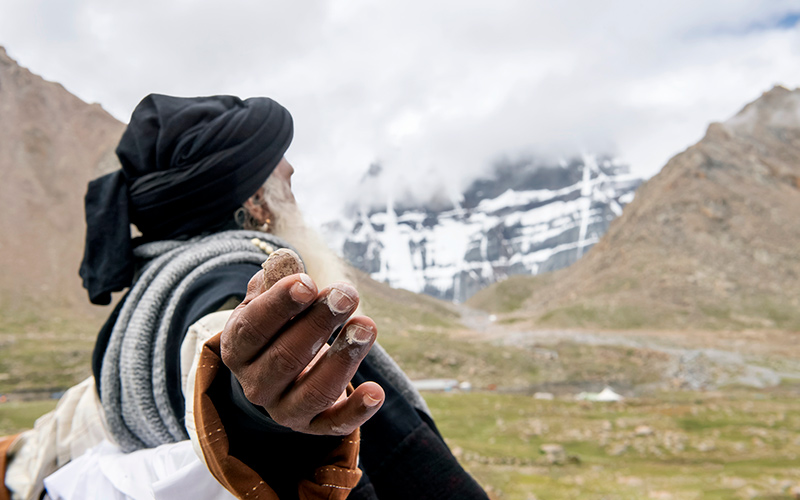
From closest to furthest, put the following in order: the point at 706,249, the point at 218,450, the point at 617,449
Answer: the point at 218,450 < the point at 617,449 < the point at 706,249

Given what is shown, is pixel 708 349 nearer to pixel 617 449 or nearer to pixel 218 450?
pixel 617 449

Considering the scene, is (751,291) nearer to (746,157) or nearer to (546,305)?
(546,305)

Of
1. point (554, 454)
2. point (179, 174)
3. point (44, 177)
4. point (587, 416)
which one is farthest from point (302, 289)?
point (44, 177)

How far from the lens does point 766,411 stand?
19000 mm

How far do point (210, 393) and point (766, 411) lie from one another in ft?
75.8

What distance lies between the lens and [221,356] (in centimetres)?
115

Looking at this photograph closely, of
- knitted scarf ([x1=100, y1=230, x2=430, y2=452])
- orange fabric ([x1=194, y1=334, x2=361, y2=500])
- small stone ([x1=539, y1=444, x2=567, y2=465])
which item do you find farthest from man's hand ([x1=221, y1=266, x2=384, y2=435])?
small stone ([x1=539, y1=444, x2=567, y2=465])

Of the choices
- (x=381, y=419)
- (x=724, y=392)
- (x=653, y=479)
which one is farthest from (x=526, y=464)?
(x=724, y=392)

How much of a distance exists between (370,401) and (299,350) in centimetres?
20

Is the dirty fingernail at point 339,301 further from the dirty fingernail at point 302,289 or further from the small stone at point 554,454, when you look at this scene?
the small stone at point 554,454

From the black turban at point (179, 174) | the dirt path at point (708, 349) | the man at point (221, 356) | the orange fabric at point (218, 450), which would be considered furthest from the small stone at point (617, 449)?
the dirt path at point (708, 349)

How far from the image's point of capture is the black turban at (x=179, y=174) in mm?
2475

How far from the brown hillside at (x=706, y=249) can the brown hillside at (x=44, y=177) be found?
182 ft

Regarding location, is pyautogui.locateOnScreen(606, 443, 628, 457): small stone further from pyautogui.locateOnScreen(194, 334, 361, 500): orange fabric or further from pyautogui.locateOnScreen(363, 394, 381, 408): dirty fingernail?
pyautogui.locateOnScreen(363, 394, 381, 408): dirty fingernail
